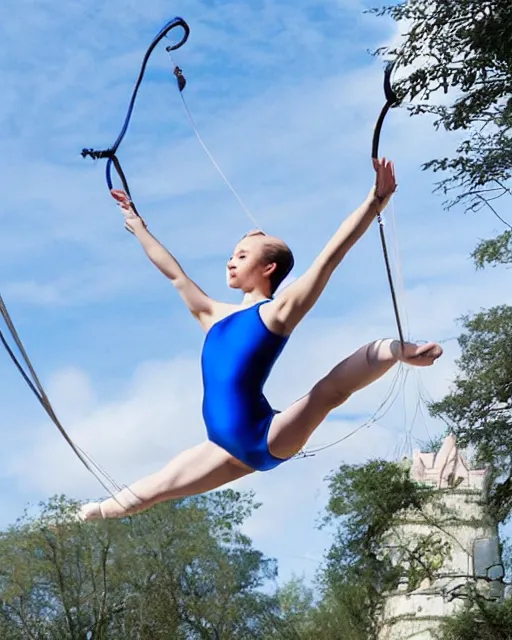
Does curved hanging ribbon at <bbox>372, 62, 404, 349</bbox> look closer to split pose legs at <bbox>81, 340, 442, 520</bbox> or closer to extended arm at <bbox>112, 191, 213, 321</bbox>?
split pose legs at <bbox>81, 340, 442, 520</bbox>

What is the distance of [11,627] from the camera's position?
14133mm

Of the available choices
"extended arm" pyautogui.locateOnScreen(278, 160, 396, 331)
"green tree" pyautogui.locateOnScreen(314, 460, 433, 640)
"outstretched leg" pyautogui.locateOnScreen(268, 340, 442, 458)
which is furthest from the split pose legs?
"green tree" pyautogui.locateOnScreen(314, 460, 433, 640)

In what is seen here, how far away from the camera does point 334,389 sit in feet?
8.76

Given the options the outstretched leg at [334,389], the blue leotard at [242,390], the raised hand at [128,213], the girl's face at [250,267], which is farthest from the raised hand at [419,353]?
the raised hand at [128,213]

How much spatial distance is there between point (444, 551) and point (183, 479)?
12.2 m

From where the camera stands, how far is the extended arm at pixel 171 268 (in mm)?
2912

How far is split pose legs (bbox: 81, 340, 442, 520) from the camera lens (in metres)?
2.63

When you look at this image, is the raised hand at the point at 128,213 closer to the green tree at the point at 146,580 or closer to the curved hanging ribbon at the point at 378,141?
the curved hanging ribbon at the point at 378,141

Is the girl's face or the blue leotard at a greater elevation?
the girl's face

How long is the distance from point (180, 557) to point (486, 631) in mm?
3465

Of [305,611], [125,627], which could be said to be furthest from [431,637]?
[125,627]

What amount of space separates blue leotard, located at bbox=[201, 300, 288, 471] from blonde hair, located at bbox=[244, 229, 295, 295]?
0.19 metres

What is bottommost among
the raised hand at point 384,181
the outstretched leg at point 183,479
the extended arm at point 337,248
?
the outstretched leg at point 183,479

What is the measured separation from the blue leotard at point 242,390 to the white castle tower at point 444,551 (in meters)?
11.1
